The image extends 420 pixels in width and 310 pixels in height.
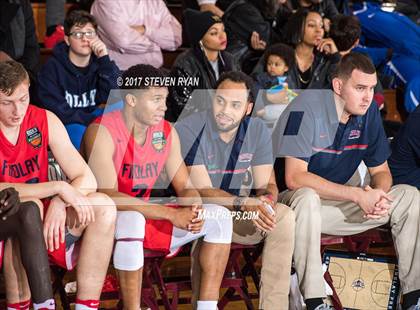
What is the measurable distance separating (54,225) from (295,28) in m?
3.19

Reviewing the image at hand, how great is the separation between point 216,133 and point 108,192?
70 cm

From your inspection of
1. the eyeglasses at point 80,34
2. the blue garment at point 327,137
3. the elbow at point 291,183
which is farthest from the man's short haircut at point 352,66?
the eyeglasses at point 80,34

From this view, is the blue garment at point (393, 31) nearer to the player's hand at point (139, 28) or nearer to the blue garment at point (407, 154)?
the player's hand at point (139, 28)

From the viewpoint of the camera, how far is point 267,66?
649cm

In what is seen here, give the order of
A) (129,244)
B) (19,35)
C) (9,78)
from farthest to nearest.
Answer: (19,35)
(129,244)
(9,78)

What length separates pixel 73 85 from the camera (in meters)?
5.78

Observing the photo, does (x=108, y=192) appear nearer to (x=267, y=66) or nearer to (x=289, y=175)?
(x=289, y=175)

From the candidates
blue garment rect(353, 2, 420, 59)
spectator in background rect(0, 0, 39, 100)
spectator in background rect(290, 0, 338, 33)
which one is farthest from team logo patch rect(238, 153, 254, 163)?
blue garment rect(353, 2, 420, 59)

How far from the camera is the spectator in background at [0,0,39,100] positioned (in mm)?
6039

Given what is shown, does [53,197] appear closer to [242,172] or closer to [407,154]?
[242,172]

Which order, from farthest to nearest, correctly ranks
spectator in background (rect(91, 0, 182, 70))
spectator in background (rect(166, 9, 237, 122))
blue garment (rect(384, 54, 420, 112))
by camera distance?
1. blue garment (rect(384, 54, 420, 112))
2. spectator in background (rect(91, 0, 182, 70))
3. spectator in background (rect(166, 9, 237, 122))

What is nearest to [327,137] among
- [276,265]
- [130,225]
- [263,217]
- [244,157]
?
[244,157]

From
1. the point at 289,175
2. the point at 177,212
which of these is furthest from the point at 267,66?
the point at 177,212

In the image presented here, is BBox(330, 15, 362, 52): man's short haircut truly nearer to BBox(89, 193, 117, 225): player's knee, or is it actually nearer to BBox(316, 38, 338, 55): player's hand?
BBox(316, 38, 338, 55): player's hand
